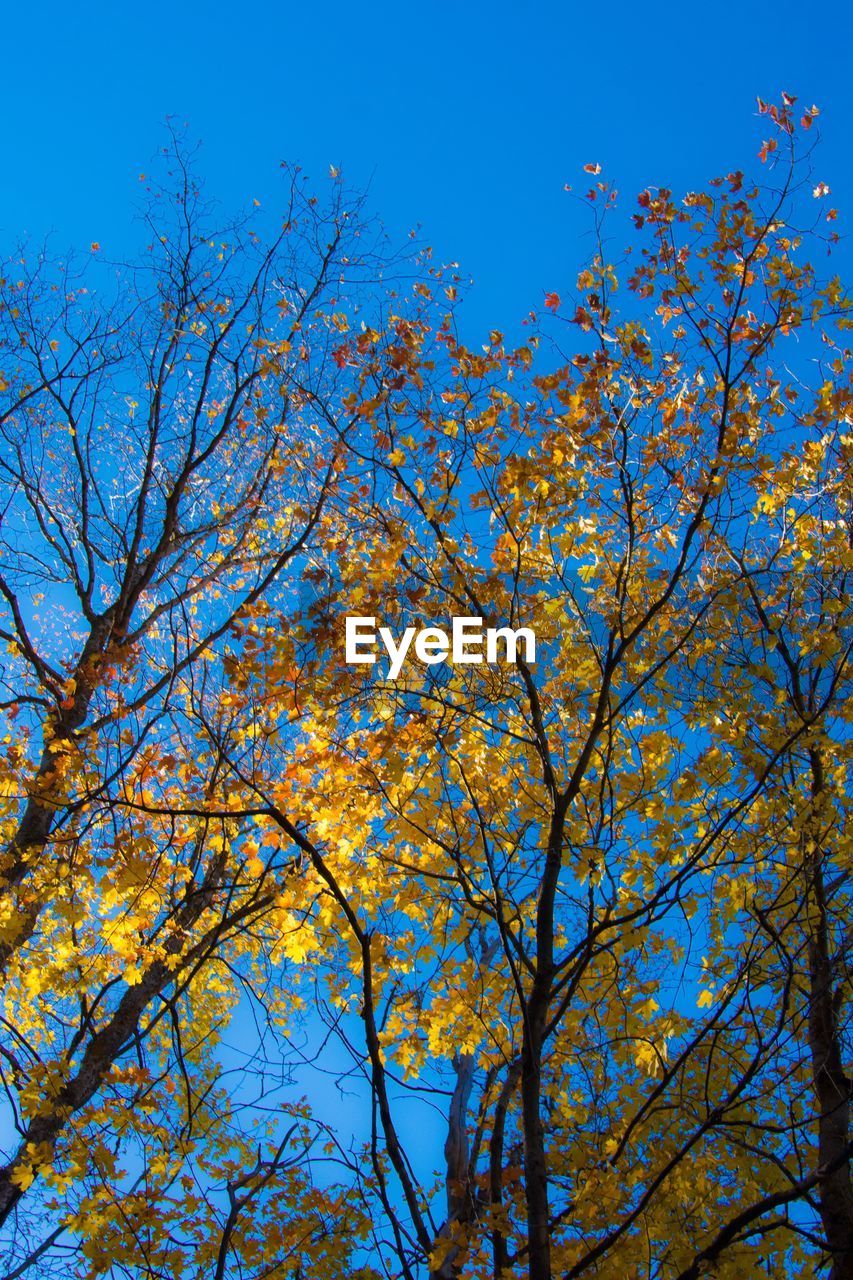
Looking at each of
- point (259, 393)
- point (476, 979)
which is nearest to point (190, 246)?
point (259, 393)

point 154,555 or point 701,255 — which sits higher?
point 154,555

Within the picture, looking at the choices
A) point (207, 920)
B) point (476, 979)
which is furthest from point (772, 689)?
point (207, 920)

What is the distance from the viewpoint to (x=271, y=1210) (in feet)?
18.0

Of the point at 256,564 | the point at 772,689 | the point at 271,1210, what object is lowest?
the point at 271,1210

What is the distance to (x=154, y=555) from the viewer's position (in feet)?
28.6

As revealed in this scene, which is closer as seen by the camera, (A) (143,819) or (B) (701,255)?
(B) (701,255)

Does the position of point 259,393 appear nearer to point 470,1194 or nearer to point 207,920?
point 207,920

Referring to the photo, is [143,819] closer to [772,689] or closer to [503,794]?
[503,794]

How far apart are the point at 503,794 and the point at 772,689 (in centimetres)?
215

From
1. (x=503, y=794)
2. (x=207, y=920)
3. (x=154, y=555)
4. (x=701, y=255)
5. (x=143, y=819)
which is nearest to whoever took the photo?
(x=701, y=255)

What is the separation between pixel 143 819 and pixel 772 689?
14.5ft

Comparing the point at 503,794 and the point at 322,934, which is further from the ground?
the point at 503,794

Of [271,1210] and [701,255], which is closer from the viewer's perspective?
[701,255]

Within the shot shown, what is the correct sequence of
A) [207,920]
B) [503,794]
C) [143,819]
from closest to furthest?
1. [503,794]
2. [143,819]
3. [207,920]
